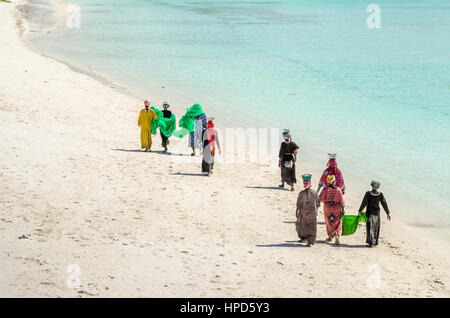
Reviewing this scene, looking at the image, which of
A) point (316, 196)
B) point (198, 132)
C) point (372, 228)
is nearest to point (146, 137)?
point (198, 132)

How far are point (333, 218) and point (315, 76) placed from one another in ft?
96.5

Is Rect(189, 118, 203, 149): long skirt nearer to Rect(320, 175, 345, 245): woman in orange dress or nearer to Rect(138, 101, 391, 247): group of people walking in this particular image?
Rect(138, 101, 391, 247): group of people walking

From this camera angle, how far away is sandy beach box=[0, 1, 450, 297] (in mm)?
10188

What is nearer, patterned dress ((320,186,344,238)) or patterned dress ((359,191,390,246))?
patterned dress ((359,191,390,246))

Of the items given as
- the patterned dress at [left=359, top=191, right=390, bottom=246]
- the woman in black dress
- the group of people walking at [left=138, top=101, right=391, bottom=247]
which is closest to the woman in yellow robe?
the group of people walking at [left=138, top=101, right=391, bottom=247]

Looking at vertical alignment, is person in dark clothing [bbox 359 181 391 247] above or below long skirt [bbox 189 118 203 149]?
below

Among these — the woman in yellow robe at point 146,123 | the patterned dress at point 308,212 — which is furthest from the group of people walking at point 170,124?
the patterned dress at point 308,212

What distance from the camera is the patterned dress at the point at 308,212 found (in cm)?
1204

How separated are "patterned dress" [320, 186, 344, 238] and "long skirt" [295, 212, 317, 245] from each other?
1.65 ft

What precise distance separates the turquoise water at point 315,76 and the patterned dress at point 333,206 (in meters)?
4.36

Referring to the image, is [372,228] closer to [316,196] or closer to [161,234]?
[316,196]

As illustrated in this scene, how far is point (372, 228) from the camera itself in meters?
12.4
